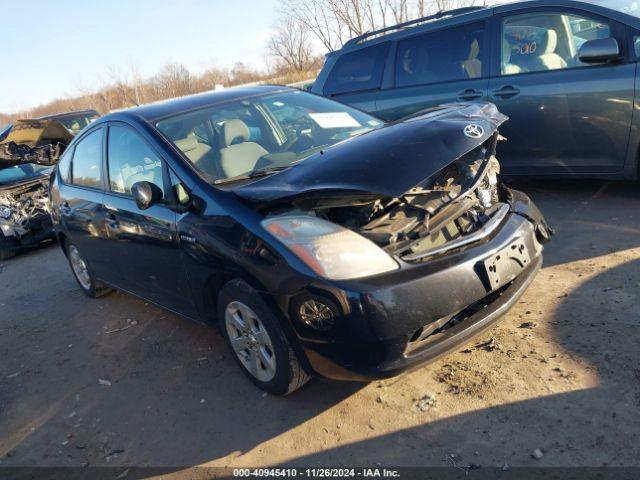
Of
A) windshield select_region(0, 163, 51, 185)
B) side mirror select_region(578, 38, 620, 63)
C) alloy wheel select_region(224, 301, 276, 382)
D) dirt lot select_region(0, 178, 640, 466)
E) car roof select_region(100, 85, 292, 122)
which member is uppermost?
car roof select_region(100, 85, 292, 122)

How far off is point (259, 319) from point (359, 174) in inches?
35.5

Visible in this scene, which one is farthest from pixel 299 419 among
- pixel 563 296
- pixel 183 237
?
pixel 563 296

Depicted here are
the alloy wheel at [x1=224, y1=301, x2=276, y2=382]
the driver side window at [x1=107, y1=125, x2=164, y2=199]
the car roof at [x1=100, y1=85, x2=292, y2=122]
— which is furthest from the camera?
the car roof at [x1=100, y1=85, x2=292, y2=122]

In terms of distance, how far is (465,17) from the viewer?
5.62 metres

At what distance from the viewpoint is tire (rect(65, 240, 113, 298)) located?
17.3 feet

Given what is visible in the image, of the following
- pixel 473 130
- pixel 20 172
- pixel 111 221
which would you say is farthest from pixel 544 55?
pixel 20 172

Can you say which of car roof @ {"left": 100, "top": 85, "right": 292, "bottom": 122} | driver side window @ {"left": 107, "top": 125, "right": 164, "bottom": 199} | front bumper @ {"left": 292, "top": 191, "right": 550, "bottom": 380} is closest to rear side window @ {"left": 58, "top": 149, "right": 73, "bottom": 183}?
car roof @ {"left": 100, "top": 85, "right": 292, "bottom": 122}

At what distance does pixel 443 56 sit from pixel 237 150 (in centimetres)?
319

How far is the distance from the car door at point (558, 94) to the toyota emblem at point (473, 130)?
2.32 metres

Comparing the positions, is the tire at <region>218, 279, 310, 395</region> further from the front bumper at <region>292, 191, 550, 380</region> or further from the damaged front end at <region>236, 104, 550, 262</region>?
the damaged front end at <region>236, 104, 550, 262</region>

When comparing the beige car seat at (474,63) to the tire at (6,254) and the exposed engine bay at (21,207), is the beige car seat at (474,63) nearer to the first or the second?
the exposed engine bay at (21,207)

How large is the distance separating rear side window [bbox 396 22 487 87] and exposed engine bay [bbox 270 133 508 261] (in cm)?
276

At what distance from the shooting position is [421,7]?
54.6ft

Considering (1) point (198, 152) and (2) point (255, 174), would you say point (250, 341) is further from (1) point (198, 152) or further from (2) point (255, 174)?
(1) point (198, 152)
